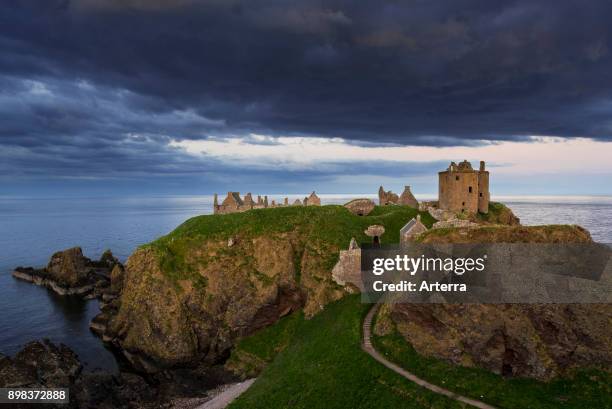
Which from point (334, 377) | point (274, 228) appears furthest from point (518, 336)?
point (274, 228)

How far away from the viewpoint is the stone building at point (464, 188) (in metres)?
64.5

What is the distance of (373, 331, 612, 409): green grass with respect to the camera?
25344 millimetres

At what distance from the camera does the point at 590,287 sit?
2795 centimetres

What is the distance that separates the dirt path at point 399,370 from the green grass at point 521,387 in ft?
1.49

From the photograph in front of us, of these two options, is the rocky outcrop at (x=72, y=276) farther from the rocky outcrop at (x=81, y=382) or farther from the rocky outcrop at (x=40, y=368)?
the rocky outcrop at (x=81, y=382)

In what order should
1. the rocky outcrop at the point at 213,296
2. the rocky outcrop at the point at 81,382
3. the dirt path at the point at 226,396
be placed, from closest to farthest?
the dirt path at the point at 226,396, the rocky outcrop at the point at 81,382, the rocky outcrop at the point at 213,296

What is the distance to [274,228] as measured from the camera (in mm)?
53719

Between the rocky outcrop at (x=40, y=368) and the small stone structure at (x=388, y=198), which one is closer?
the rocky outcrop at (x=40, y=368)

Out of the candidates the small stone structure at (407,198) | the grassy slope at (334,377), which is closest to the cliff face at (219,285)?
the grassy slope at (334,377)

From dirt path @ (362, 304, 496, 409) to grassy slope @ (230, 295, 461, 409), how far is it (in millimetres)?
539

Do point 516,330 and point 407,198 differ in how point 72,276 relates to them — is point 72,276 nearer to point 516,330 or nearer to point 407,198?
point 407,198

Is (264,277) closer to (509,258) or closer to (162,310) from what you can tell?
(162,310)

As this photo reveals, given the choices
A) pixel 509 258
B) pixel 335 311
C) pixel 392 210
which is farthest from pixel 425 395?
pixel 392 210

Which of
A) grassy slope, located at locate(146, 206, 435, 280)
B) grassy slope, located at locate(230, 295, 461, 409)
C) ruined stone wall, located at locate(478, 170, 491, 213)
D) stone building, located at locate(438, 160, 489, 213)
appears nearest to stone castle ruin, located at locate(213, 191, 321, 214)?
grassy slope, located at locate(146, 206, 435, 280)
